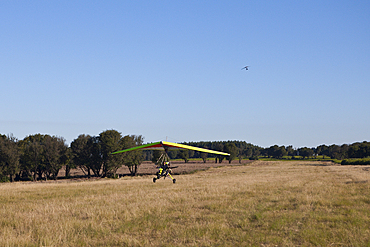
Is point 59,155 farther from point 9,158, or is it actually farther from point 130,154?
point 130,154

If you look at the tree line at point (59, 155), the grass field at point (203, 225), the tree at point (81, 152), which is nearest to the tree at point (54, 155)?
the tree line at point (59, 155)

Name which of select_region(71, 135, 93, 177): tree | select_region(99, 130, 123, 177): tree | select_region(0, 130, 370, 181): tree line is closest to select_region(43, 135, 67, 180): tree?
select_region(0, 130, 370, 181): tree line

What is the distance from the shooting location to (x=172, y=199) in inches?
914

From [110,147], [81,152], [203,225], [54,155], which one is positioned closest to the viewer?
[203,225]

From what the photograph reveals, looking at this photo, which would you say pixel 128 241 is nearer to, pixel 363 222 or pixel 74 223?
pixel 74 223

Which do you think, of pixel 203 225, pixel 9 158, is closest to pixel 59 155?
pixel 9 158

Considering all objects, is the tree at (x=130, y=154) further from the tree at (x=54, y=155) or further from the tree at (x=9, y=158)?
the tree at (x=9, y=158)

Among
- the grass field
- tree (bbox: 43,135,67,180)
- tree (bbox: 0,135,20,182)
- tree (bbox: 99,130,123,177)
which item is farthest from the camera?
tree (bbox: 99,130,123,177)

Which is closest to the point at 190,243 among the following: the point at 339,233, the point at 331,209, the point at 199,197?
the point at 339,233

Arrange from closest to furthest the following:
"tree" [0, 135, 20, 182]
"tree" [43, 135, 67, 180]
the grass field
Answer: the grass field
"tree" [0, 135, 20, 182]
"tree" [43, 135, 67, 180]

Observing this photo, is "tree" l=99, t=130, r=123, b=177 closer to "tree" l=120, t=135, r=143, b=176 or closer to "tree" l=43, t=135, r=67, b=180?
"tree" l=120, t=135, r=143, b=176

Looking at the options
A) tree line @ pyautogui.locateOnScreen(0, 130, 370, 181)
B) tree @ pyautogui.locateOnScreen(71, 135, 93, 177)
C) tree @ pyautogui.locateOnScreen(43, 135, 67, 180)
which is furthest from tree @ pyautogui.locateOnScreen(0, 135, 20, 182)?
tree @ pyautogui.locateOnScreen(71, 135, 93, 177)

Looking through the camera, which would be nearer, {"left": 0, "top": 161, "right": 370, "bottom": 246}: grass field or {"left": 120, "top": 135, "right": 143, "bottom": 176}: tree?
{"left": 0, "top": 161, "right": 370, "bottom": 246}: grass field

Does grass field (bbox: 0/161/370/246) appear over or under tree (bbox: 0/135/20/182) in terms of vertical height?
under
